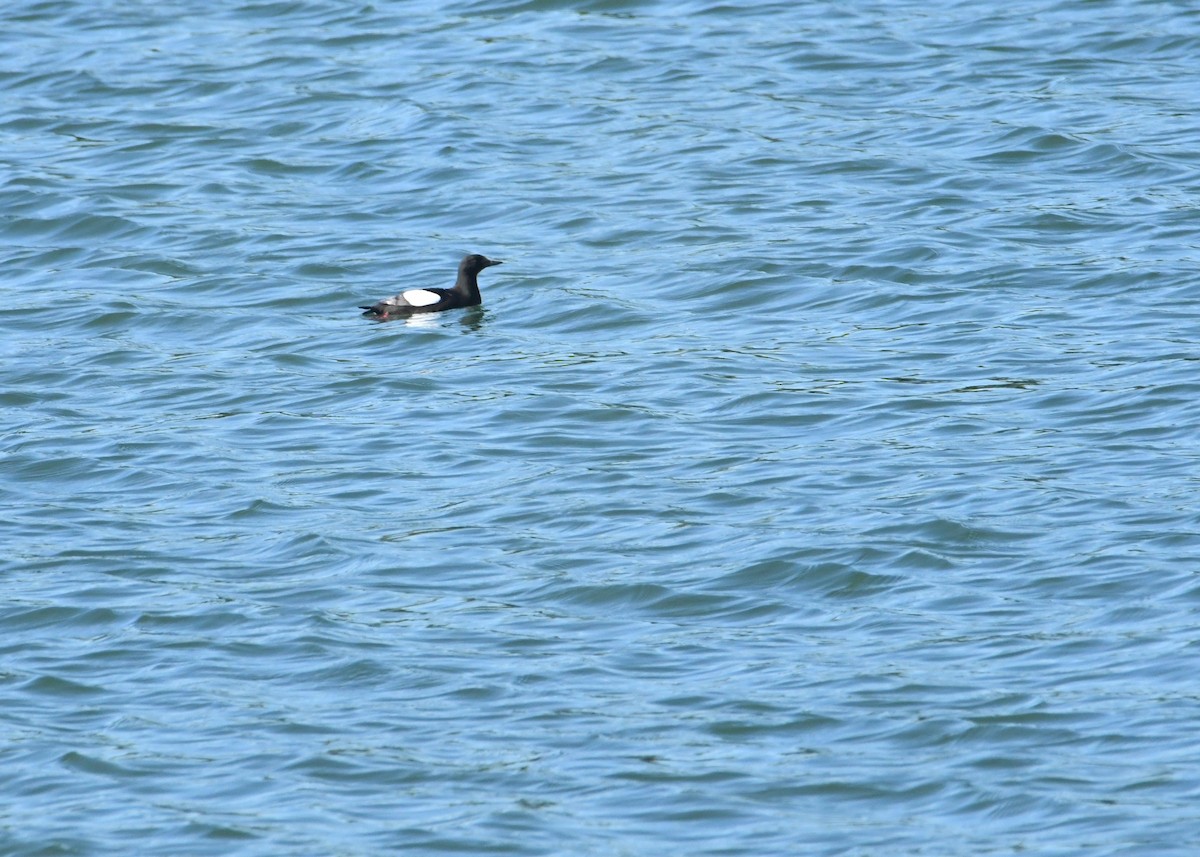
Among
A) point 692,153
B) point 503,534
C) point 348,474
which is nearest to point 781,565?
point 503,534

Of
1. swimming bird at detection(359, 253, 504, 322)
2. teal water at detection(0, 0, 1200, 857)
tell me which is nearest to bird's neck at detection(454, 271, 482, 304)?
swimming bird at detection(359, 253, 504, 322)

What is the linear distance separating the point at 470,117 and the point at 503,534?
819 centimetres

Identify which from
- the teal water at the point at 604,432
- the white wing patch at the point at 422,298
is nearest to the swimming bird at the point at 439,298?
the white wing patch at the point at 422,298

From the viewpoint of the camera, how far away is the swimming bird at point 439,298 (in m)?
13.2

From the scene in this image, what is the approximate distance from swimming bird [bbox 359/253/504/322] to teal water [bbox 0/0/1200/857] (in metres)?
0.14

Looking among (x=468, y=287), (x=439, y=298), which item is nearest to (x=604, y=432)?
(x=439, y=298)

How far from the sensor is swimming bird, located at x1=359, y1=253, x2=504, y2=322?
519 inches

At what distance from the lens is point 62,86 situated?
18.4 metres

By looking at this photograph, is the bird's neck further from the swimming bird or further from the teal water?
the teal water

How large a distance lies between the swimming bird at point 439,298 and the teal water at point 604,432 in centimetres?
14

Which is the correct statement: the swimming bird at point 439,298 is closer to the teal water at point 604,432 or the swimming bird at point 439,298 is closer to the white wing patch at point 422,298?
the white wing patch at point 422,298

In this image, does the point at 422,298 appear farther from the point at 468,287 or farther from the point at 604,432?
the point at 604,432

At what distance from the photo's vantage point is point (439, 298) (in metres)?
13.3

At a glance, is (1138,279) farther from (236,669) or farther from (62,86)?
(62,86)
